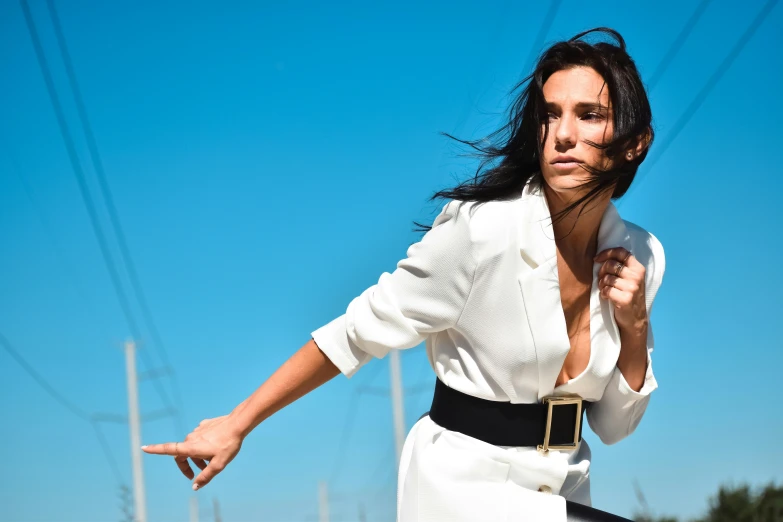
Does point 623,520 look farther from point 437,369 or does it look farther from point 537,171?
point 537,171

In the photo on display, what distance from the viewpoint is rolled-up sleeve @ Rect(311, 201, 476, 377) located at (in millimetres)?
2752

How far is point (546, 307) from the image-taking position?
2803 mm

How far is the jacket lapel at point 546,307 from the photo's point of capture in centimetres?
278

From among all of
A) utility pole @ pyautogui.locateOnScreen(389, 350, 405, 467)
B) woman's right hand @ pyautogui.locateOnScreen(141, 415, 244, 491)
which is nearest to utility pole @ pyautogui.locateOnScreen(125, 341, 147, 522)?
utility pole @ pyautogui.locateOnScreen(389, 350, 405, 467)

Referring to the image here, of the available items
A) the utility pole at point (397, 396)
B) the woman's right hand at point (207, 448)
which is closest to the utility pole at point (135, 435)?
the utility pole at point (397, 396)

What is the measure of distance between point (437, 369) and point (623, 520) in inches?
27.9

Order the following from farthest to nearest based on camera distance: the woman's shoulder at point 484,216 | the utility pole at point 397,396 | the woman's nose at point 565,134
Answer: the utility pole at point 397,396 < the woman's nose at point 565,134 < the woman's shoulder at point 484,216

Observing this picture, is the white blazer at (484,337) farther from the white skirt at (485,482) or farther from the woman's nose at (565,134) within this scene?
the woman's nose at (565,134)

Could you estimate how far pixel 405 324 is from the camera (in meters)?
2.79

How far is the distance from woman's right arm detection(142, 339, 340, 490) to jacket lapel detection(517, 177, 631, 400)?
0.63m

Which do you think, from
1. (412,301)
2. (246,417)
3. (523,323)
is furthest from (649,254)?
(246,417)

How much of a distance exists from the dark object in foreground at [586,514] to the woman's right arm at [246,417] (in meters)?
0.81

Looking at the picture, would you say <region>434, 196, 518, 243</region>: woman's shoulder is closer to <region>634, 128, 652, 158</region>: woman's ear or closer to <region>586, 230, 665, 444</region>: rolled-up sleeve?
<region>634, 128, 652, 158</region>: woman's ear

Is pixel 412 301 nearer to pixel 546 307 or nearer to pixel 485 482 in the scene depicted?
pixel 546 307
